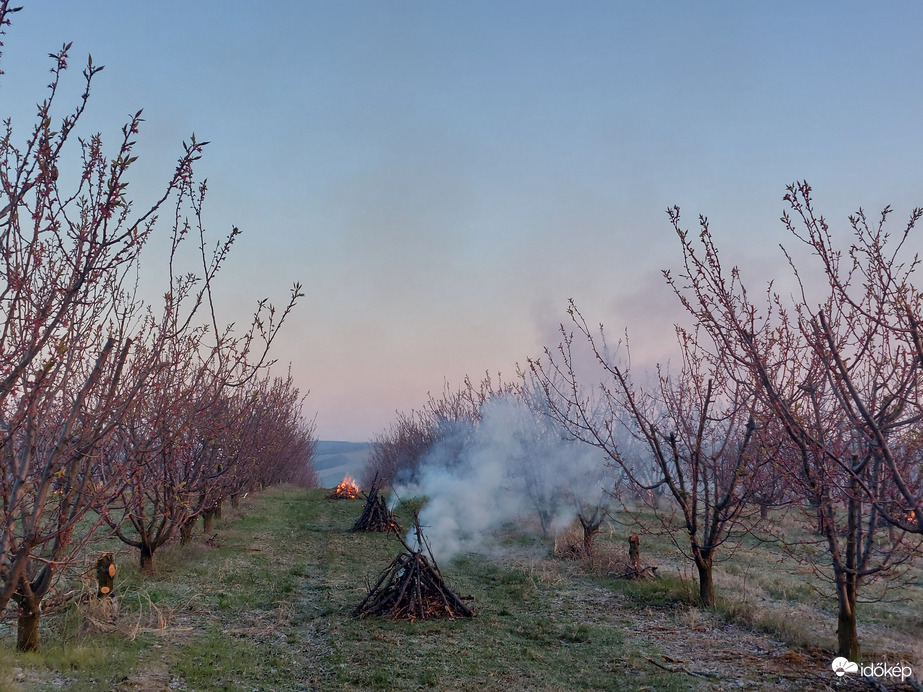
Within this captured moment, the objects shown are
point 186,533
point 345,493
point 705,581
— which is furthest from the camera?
point 345,493

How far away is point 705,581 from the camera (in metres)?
9.46

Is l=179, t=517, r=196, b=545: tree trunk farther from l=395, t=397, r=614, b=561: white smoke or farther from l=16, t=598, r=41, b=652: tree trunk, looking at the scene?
l=16, t=598, r=41, b=652: tree trunk

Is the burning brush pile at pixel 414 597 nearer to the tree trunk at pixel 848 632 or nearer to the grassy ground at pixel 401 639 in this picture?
the grassy ground at pixel 401 639

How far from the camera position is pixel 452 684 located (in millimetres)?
6277

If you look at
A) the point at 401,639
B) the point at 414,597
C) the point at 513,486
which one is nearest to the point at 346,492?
the point at 513,486

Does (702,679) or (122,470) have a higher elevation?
(122,470)

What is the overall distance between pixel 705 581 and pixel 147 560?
31.4ft

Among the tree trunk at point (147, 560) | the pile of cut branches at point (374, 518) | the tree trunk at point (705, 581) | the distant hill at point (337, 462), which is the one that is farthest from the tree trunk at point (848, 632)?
the distant hill at point (337, 462)

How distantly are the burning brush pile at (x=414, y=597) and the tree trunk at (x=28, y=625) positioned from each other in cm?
419

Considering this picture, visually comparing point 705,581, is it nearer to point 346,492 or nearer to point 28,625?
point 28,625

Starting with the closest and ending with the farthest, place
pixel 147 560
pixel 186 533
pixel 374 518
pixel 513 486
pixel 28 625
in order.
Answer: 1. pixel 28 625
2. pixel 147 560
3. pixel 186 533
4. pixel 374 518
5. pixel 513 486

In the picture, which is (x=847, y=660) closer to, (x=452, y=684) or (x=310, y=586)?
(x=452, y=684)

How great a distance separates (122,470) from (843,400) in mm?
4534

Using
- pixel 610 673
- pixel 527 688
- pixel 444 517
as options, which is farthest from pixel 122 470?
pixel 444 517
